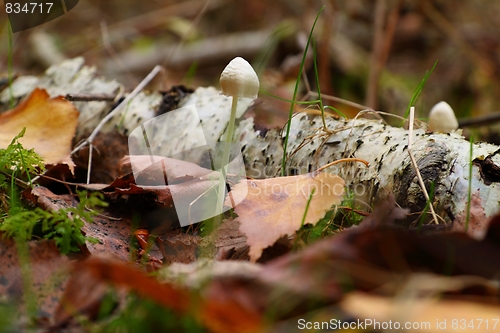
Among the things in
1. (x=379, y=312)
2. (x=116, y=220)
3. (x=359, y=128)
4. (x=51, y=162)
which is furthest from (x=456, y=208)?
(x=51, y=162)

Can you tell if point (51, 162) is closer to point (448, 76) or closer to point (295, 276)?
point (295, 276)

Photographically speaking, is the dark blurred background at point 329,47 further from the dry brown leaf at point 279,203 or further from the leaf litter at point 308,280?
the leaf litter at point 308,280

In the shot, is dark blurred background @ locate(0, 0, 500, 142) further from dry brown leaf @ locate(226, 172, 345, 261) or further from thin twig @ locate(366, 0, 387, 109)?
dry brown leaf @ locate(226, 172, 345, 261)

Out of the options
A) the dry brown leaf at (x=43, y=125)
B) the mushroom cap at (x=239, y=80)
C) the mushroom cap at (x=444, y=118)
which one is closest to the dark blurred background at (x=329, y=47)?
the mushroom cap at (x=444, y=118)

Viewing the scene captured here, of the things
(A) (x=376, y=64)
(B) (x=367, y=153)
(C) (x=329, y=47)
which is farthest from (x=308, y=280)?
(C) (x=329, y=47)

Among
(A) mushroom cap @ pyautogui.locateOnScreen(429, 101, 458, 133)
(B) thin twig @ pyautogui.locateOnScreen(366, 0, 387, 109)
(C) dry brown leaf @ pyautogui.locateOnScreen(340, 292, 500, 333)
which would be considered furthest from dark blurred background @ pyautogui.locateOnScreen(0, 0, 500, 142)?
(C) dry brown leaf @ pyautogui.locateOnScreen(340, 292, 500, 333)

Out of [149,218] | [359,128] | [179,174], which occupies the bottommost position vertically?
[149,218]

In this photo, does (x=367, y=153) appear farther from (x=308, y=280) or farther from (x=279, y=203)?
(x=308, y=280)
